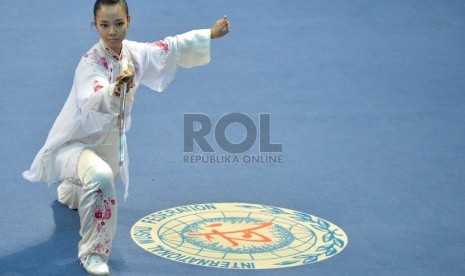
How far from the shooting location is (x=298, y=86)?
6.23 metres

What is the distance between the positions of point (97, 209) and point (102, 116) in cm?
37

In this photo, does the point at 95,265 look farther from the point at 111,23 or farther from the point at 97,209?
the point at 111,23

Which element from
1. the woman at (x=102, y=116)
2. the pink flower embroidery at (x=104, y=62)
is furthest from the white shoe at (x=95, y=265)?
the pink flower embroidery at (x=104, y=62)

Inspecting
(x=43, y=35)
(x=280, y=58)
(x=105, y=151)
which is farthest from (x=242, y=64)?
(x=105, y=151)

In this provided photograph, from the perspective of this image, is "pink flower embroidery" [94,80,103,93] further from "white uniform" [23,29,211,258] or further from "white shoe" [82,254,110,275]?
"white shoe" [82,254,110,275]

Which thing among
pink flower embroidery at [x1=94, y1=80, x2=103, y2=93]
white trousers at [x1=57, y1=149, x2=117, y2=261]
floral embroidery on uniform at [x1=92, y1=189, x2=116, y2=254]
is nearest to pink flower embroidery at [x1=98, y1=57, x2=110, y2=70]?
pink flower embroidery at [x1=94, y1=80, x2=103, y2=93]

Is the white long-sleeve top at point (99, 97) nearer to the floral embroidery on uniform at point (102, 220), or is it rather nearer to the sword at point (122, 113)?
the sword at point (122, 113)

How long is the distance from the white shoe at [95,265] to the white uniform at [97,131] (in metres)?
0.02

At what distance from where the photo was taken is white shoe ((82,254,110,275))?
3.95m

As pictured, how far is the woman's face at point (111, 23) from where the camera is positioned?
4117 millimetres

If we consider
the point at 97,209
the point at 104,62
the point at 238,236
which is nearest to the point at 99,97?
the point at 104,62

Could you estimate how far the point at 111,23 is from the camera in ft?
13.6

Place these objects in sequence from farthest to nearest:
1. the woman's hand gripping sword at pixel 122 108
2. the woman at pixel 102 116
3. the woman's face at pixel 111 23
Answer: the woman's face at pixel 111 23, the woman at pixel 102 116, the woman's hand gripping sword at pixel 122 108

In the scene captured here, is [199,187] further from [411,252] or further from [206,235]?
[411,252]
